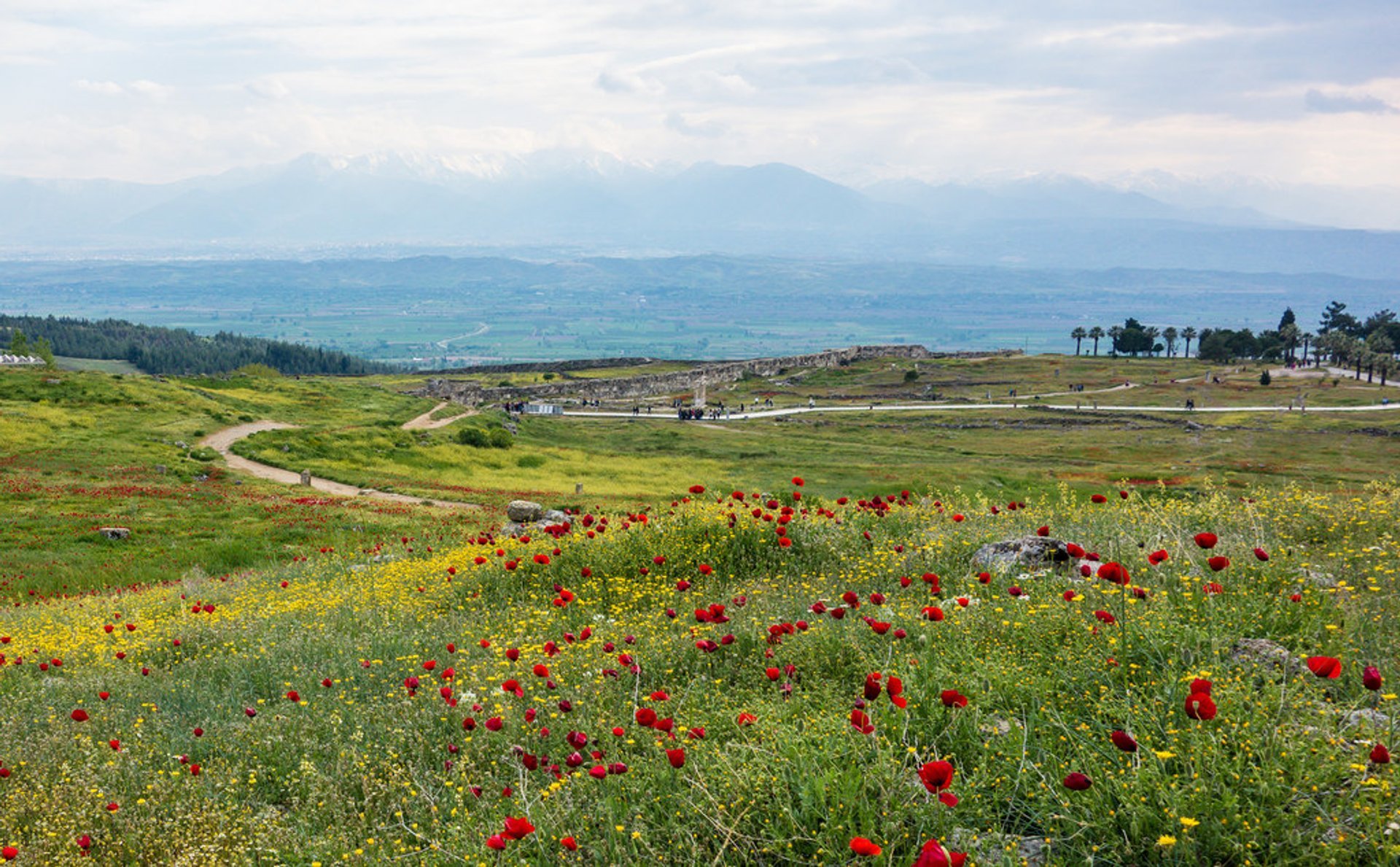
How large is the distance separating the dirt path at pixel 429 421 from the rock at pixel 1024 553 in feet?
191

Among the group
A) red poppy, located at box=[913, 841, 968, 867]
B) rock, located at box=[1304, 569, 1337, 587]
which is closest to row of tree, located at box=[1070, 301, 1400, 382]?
rock, located at box=[1304, 569, 1337, 587]

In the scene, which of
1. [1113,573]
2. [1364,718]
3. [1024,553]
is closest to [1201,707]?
[1113,573]

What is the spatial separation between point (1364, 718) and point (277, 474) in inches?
1862

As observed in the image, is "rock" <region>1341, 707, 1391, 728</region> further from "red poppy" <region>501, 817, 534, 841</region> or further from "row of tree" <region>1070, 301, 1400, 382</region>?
"row of tree" <region>1070, 301, 1400, 382</region>

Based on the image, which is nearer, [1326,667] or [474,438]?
[1326,667]

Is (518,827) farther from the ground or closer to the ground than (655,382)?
farther from the ground

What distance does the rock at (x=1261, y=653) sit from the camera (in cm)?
631

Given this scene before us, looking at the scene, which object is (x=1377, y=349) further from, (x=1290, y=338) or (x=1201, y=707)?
(x=1201, y=707)

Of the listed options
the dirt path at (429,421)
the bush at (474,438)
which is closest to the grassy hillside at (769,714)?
the bush at (474,438)

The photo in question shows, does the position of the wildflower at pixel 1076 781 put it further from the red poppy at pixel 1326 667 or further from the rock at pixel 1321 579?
the rock at pixel 1321 579

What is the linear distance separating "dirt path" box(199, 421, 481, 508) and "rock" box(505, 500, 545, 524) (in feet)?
30.9

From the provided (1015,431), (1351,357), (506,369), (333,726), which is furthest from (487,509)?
(1351,357)

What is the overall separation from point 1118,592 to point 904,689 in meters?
2.24

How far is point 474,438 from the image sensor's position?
204 feet
